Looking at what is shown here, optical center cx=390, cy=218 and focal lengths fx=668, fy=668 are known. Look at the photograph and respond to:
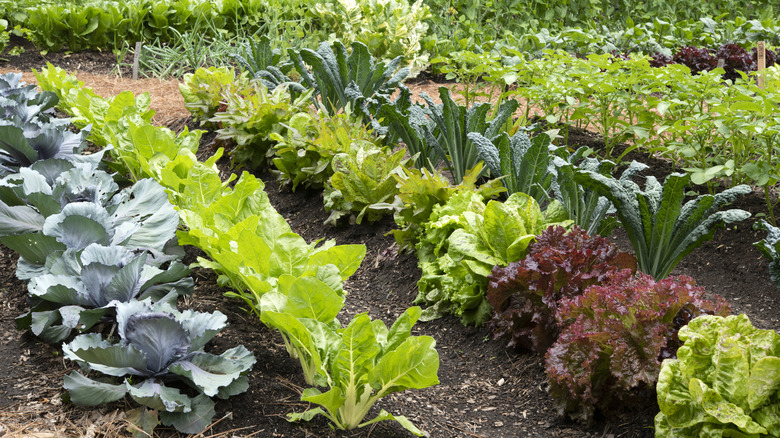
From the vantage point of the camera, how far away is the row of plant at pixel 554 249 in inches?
84.7

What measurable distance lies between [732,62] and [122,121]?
19.7ft

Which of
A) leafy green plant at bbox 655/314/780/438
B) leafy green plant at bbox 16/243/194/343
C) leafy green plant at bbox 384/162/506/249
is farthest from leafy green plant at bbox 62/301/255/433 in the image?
leafy green plant at bbox 384/162/506/249

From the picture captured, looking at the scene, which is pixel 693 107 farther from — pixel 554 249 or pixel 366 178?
pixel 366 178

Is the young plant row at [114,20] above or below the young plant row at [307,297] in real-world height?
below

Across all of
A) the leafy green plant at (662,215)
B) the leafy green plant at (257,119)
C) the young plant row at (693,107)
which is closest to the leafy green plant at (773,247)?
the leafy green plant at (662,215)

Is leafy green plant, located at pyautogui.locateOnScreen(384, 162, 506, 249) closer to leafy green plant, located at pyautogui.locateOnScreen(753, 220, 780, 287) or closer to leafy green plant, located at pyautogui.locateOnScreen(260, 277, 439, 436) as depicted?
leafy green plant, located at pyautogui.locateOnScreen(753, 220, 780, 287)

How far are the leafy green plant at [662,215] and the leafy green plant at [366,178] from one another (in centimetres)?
130

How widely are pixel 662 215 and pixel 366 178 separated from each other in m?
1.59

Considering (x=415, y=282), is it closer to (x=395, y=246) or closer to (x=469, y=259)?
(x=395, y=246)

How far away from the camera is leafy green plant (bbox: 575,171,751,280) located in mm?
2568

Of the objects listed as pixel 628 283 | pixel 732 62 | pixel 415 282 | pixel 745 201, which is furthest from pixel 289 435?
pixel 732 62

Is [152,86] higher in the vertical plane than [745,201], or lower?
lower

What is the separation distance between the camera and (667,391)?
1.87 m

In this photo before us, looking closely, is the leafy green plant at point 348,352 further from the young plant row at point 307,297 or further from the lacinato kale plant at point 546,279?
the lacinato kale plant at point 546,279
